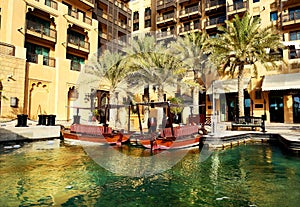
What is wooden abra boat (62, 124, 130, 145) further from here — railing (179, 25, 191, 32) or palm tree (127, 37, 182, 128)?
railing (179, 25, 191, 32)

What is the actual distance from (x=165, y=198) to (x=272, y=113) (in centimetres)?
2294

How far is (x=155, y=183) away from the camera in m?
7.84

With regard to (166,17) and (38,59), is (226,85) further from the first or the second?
(38,59)

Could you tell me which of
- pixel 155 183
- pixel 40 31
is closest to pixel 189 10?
pixel 40 31

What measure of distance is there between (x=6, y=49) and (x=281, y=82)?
1012 inches

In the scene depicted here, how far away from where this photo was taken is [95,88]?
2752cm

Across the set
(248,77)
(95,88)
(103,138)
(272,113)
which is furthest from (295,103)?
(95,88)

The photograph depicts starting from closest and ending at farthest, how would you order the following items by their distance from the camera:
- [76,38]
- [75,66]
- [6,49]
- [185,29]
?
1. [6,49]
2. [75,66]
3. [76,38]
4. [185,29]

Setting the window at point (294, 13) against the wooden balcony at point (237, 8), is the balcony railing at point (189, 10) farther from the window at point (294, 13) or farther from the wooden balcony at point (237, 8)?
the window at point (294, 13)

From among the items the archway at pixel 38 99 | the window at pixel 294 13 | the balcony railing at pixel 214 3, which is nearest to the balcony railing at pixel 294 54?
the window at pixel 294 13

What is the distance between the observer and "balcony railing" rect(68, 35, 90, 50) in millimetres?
27473

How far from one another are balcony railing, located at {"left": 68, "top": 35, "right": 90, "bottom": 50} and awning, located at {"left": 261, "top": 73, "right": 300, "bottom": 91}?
21171 millimetres

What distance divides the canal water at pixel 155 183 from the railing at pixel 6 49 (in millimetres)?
11403

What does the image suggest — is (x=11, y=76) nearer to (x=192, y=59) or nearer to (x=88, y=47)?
(x=88, y=47)
